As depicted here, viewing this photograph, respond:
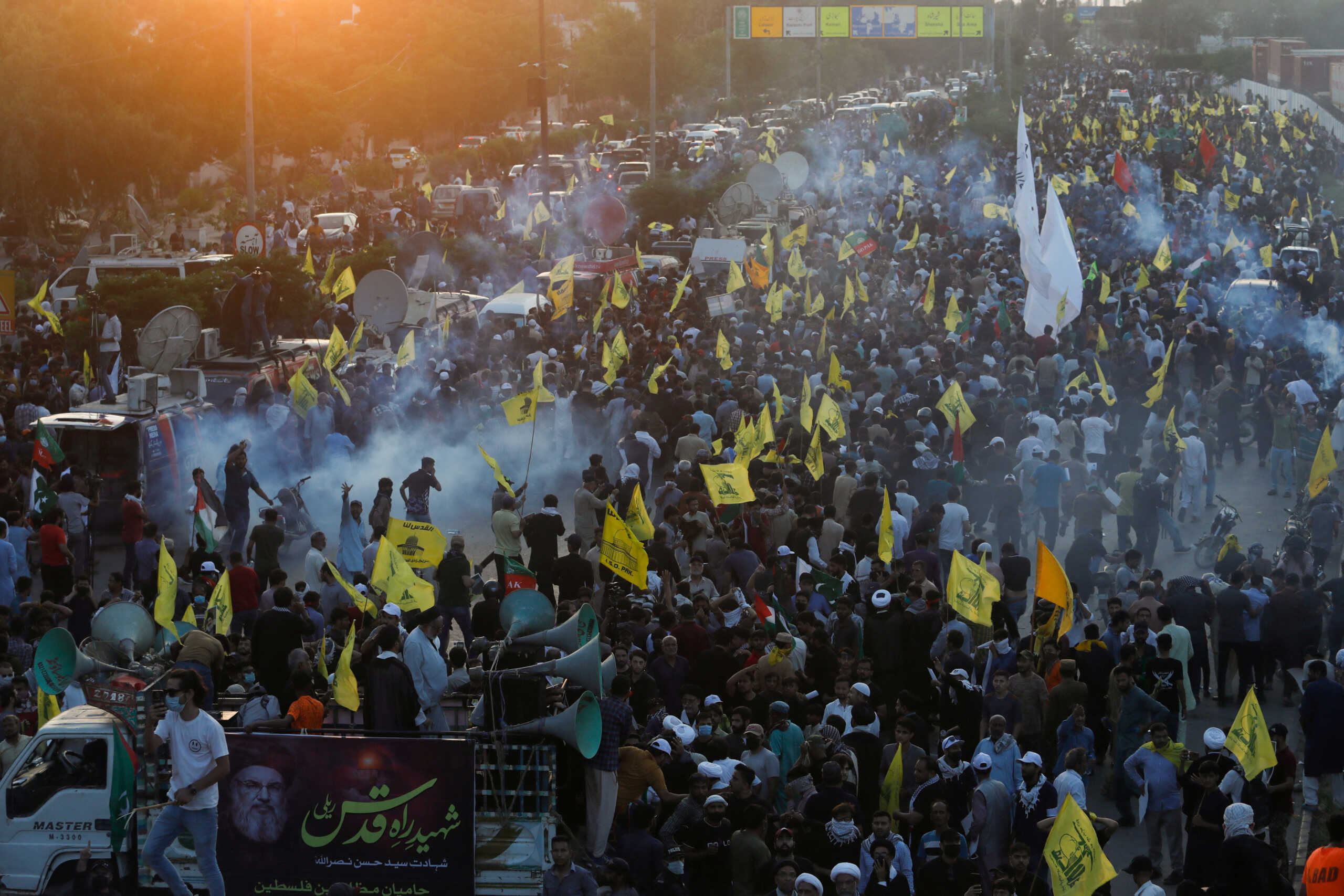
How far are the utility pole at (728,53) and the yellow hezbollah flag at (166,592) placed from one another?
66.3 metres

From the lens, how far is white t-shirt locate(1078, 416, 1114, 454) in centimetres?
1705

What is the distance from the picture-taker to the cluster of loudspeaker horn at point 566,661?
818 centimetres

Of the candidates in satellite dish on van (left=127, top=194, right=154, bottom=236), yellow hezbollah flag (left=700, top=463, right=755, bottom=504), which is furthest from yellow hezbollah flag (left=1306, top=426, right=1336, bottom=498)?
satellite dish on van (left=127, top=194, right=154, bottom=236)

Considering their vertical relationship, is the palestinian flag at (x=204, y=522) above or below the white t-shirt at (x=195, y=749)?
below

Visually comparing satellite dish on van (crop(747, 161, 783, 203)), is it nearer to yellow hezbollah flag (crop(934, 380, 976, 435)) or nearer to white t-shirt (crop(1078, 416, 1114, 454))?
white t-shirt (crop(1078, 416, 1114, 454))

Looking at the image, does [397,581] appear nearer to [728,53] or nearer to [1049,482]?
[1049,482]

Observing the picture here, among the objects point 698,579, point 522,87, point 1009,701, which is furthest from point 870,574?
point 522,87

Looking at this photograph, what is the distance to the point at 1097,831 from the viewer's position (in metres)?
8.35

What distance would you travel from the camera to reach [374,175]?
180 feet

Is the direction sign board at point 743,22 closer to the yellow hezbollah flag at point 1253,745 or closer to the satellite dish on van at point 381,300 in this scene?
the satellite dish on van at point 381,300

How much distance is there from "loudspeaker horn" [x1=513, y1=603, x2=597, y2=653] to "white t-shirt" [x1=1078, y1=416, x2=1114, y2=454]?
30.7 feet

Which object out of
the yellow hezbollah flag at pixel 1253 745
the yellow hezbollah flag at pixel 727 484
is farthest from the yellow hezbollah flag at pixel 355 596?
the yellow hezbollah flag at pixel 1253 745

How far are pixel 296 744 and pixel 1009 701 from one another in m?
4.54

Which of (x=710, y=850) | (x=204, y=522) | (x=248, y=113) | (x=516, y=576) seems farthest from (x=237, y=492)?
(x=248, y=113)
